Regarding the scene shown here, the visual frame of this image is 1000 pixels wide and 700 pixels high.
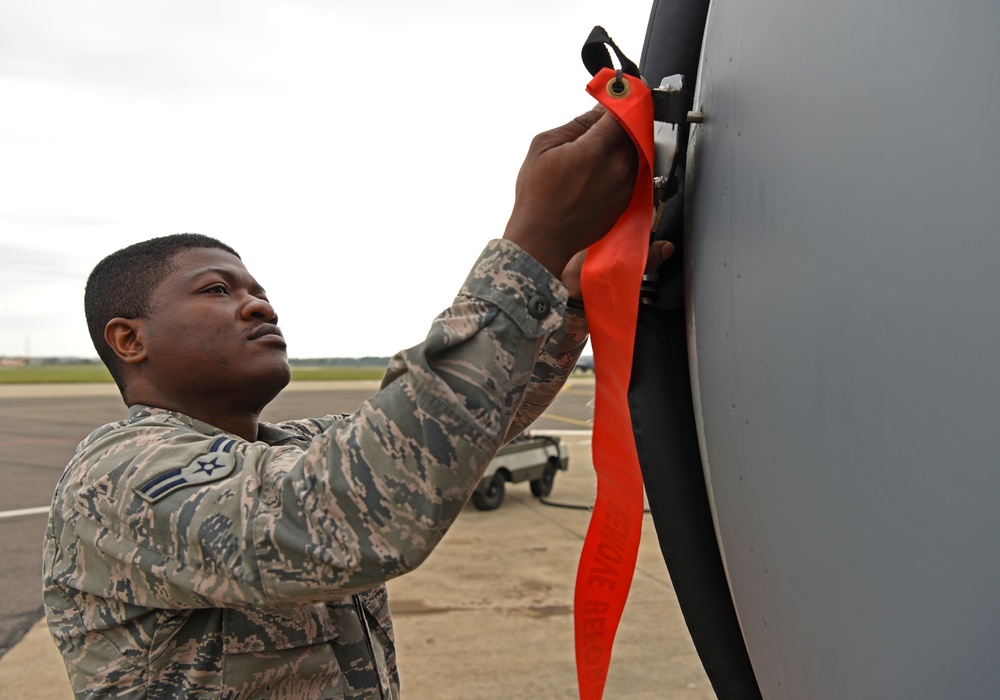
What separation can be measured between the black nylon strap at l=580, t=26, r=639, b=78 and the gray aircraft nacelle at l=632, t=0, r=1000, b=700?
0.12 meters

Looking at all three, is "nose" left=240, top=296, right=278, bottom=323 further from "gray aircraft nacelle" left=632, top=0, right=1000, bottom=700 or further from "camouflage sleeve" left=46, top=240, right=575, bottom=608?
"gray aircraft nacelle" left=632, top=0, right=1000, bottom=700

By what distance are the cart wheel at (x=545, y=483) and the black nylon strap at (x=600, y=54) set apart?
316 inches

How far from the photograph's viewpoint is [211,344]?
53.7 inches

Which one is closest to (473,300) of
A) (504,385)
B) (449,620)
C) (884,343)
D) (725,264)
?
(504,385)

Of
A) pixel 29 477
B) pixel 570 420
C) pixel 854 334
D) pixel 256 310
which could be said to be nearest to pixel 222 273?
pixel 256 310

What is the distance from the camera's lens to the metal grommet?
1.04m

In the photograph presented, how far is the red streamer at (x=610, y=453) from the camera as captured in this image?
1.13m

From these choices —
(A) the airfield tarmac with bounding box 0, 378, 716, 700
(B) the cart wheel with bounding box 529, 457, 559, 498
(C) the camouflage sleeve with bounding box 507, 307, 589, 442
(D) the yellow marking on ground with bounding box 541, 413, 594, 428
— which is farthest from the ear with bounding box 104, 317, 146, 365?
(D) the yellow marking on ground with bounding box 541, 413, 594, 428

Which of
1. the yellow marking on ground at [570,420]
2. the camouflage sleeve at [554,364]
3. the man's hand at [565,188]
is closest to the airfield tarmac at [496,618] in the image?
the camouflage sleeve at [554,364]

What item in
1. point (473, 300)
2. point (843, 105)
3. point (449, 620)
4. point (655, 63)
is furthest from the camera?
point (449, 620)

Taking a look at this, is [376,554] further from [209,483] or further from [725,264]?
[725,264]

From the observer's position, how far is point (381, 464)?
0.93 metres

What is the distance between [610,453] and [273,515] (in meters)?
0.50

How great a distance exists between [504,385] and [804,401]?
341 millimetres
